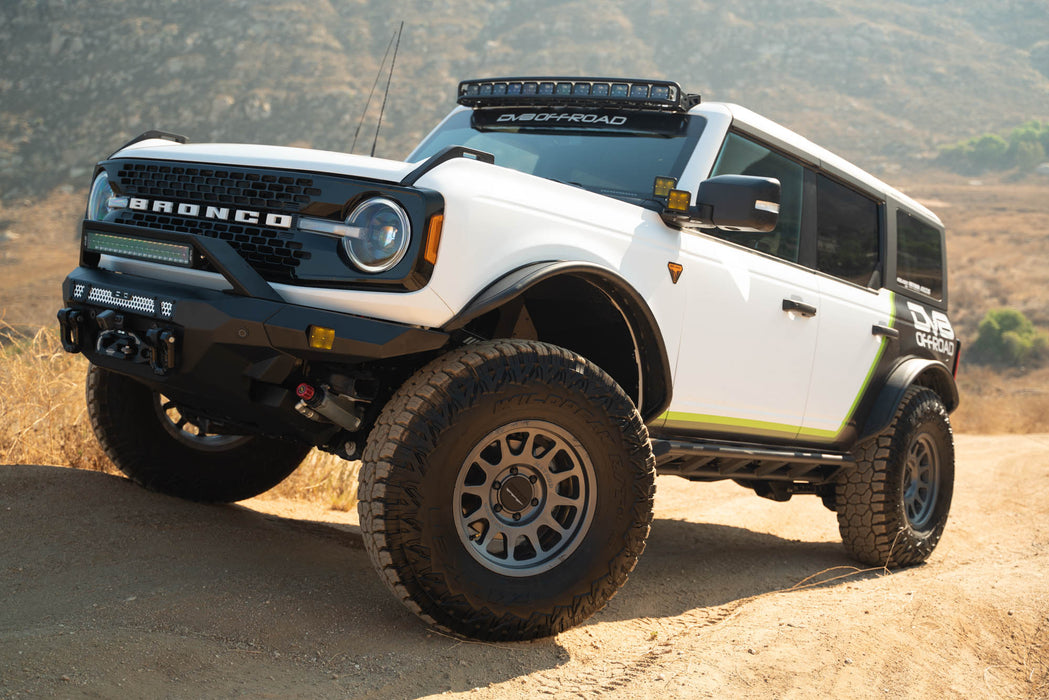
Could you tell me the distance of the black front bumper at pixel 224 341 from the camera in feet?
10.1

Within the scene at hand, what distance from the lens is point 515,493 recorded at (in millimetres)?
3414

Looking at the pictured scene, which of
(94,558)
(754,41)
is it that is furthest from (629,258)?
(754,41)

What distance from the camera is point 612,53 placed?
58438 millimetres

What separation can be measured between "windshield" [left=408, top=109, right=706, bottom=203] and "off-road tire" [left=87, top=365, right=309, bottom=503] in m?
1.64

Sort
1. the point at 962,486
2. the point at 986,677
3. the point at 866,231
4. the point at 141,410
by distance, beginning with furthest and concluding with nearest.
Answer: the point at 962,486, the point at 866,231, the point at 141,410, the point at 986,677

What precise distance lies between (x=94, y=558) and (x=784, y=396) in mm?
3081

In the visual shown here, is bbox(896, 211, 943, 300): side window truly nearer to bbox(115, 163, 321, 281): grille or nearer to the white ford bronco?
the white ford bronco

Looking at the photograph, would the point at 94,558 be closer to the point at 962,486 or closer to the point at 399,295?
the point at 399,295

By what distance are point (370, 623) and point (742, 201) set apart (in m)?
2.08

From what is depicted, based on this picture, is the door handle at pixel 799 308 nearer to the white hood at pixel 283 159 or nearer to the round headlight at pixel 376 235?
the white hood at pixel 283 159

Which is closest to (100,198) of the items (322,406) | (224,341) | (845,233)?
(224,341)

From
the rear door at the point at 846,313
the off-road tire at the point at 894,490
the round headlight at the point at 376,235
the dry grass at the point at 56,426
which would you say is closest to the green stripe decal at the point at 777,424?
the rear door at the point at 846,313

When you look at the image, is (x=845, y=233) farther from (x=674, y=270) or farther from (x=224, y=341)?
(x=224, y=341)

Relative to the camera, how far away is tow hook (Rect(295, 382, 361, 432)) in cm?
329
